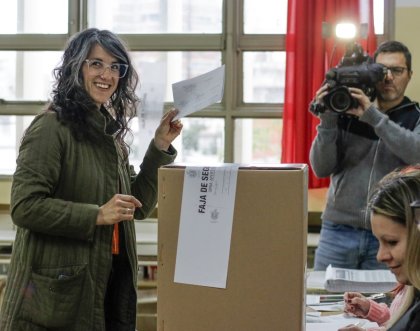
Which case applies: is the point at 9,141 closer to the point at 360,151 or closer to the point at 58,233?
the point at 360,151

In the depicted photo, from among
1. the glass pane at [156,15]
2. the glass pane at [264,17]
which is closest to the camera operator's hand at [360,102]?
the glass pane at [264,17]

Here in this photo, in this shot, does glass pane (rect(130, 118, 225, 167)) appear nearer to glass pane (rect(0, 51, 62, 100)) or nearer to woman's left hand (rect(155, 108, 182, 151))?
glass pane (rect(0, 51, 62, 100))

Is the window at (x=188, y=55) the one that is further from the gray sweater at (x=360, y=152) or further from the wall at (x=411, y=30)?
the gray sweater at (x=360, y=152)

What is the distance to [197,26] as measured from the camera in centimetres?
365

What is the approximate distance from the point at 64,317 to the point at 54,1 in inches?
101

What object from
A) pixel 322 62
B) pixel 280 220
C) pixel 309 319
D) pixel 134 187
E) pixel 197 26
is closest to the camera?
pixel 280 220

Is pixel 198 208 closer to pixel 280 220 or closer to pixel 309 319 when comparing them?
pixel 280 220

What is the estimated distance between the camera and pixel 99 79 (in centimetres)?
174

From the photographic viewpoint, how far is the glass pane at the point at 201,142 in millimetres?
3662

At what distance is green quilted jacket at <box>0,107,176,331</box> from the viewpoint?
1582mm

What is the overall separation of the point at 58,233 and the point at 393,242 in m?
0.80

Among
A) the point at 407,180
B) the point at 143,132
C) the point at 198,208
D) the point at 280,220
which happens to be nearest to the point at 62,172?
the point at 198,208

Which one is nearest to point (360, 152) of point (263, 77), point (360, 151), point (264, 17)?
point (360, 151)

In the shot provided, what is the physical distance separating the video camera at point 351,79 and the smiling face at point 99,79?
0.92 m
